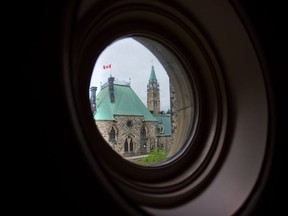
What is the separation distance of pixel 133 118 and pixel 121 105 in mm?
165

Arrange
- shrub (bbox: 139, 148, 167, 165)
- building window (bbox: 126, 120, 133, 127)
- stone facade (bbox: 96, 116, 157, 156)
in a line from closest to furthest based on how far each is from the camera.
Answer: shrub (bbox: 139, 148, 167, 165)
stone facade (bbox: 96, 116, 157, 156)
building window (bbox: 126, 120, 133, 127)

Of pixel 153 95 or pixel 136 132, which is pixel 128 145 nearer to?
pixel 136 132

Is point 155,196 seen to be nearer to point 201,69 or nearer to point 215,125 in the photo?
point 215,125

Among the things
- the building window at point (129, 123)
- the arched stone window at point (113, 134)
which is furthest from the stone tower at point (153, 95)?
the arched stone window at point (113, 134)

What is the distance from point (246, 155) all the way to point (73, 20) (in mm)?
635

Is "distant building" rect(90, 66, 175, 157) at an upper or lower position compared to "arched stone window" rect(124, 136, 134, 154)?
upper

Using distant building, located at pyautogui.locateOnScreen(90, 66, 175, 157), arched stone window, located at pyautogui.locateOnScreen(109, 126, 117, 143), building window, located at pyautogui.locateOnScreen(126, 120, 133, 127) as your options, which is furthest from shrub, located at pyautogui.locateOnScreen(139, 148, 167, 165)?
building window, located at pyautogui.locateOnScreen(126, 120, 133, 127)

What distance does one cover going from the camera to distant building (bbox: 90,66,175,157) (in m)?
1.40

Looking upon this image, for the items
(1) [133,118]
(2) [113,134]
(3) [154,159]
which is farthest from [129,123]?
(3) [154,159]

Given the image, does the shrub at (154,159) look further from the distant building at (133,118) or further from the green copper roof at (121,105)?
the green copper roof at (121,105)

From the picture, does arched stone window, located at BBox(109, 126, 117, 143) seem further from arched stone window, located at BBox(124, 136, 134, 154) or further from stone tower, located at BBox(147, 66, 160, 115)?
stone tower, located at BBox(147, 66, 160, 115)

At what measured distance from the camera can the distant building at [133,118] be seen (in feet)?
4.60

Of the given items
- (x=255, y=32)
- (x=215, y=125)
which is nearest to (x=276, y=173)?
(x=215, y=125)

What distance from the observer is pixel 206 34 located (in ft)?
Answer: 3.42
